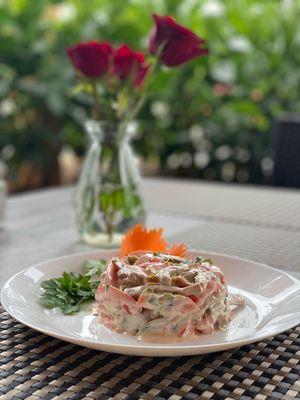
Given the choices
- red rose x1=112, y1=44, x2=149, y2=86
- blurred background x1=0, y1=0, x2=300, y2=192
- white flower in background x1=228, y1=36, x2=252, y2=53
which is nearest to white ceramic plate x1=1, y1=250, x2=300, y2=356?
red rose x1=112, y1=44, x2=149, y2=86

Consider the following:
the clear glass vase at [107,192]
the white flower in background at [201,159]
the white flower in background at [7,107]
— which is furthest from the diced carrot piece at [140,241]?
the white flower in background at [201,159]

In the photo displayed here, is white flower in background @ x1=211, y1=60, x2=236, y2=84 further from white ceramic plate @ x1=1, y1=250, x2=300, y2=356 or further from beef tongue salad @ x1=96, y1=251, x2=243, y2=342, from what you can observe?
beef tongue salad @ x1=96, y1=251, x2=243, y2=342

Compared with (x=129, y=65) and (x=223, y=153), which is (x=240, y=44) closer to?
(x=223, y=153)

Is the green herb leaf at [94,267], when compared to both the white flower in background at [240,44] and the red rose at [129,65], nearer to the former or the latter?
the red rose at [129,65]

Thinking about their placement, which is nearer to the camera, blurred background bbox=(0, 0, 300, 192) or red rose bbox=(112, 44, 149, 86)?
red rose bbox=(112, 44, 149, 86)

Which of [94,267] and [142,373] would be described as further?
[94,267]

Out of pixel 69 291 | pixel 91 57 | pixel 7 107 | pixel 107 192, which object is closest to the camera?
pixel 69 291

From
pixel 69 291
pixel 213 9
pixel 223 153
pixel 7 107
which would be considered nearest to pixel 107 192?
pixel 69 291
